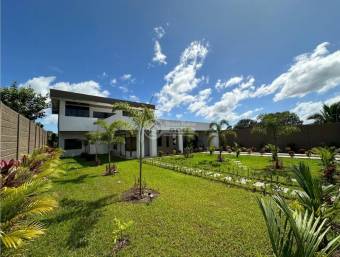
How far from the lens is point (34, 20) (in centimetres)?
891

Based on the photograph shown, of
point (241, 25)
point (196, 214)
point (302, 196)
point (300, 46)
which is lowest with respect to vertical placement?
point (196, 214)

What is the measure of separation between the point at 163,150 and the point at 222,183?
15.5 m

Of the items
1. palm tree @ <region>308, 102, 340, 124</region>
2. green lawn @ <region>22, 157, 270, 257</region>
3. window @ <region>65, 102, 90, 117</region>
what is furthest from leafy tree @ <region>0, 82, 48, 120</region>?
palm tree @ <region>308, 102, 340, 124</region>

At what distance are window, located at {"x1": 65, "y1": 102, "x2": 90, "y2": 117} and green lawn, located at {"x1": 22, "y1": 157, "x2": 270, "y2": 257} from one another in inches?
673

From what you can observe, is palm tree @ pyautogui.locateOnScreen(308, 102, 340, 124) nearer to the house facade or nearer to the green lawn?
the house facade

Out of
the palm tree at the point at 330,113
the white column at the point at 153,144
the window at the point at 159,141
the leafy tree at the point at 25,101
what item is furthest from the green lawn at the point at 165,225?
the palm tree at the point at 330,113

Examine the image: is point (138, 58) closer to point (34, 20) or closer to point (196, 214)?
point (34, 20)

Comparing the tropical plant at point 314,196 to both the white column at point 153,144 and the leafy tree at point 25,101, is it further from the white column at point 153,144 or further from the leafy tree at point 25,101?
the leafy tree at point 25,101

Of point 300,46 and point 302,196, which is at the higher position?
point 300,46

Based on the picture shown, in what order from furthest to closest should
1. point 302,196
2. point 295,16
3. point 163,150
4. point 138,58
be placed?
1. point 163,150
2. point 138,58
3. point 295,16
4. point 302,196

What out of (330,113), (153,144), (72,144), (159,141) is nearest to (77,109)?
(72,144)

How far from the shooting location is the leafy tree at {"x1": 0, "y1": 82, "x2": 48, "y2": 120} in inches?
937

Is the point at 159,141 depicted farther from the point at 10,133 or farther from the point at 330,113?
the point at 330,113

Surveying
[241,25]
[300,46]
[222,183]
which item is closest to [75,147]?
[222,183]
